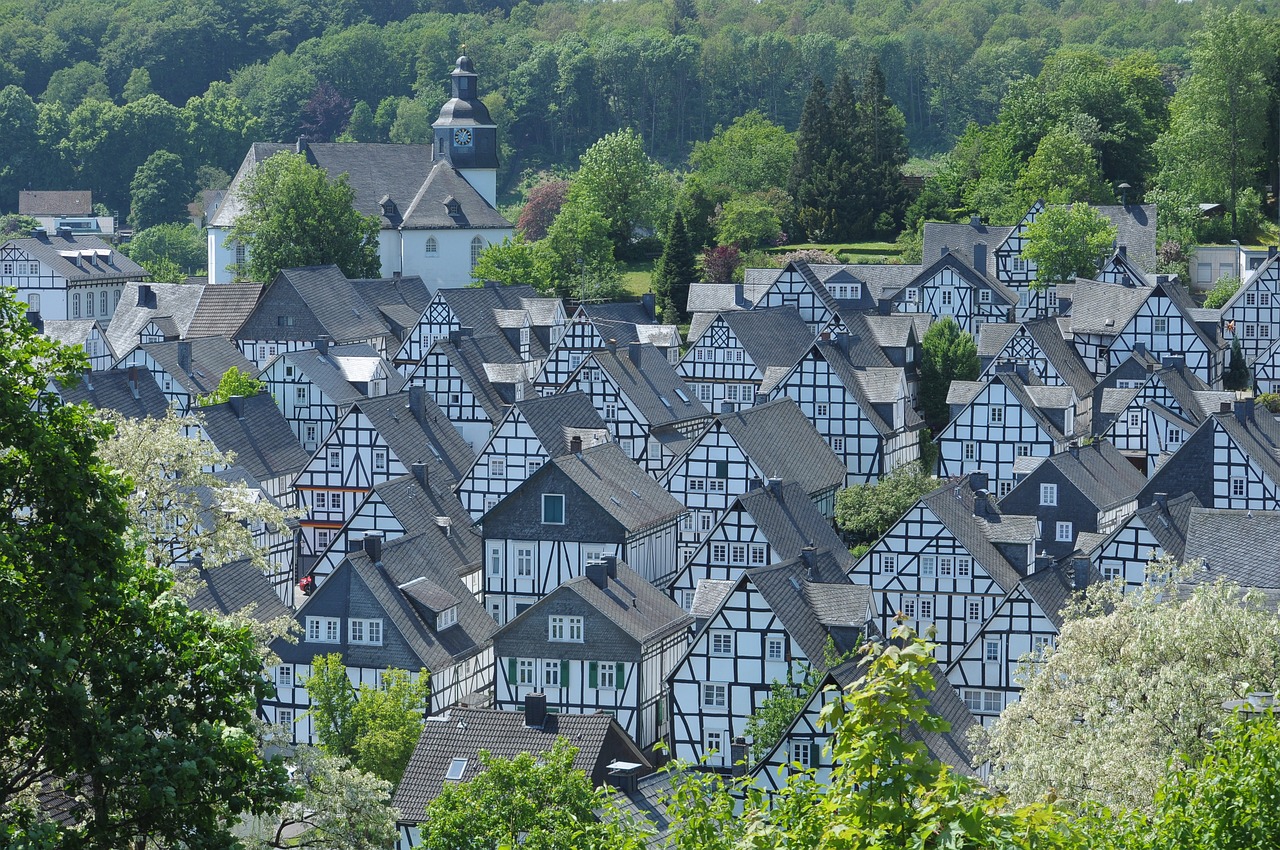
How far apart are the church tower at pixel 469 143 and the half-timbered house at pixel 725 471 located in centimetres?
5201

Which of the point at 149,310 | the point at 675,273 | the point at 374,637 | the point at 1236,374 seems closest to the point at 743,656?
the point at 374,637

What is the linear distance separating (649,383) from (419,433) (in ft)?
28.1

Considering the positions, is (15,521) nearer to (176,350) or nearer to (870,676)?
(870,676)

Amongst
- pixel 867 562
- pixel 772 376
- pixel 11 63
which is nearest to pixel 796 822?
pixel 867 562

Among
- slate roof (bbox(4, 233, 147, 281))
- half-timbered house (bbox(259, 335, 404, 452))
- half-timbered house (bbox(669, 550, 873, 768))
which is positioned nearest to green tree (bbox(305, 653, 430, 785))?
half-timbered house (bbox(669, 550, 873, 768))

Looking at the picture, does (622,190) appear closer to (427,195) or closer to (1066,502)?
(427,195)

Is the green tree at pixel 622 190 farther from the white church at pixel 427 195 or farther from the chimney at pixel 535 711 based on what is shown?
the chimney at pixel 535 711

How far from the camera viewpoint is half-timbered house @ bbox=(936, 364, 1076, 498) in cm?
7039

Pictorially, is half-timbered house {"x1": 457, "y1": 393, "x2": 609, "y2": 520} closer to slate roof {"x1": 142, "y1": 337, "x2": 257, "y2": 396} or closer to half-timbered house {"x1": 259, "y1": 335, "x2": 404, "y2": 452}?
half-timbered house {"x1": 259, "y1": 335, "x2": 404, "y2": 452}

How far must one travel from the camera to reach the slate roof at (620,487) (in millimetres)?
59531

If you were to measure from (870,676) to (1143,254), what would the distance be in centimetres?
7966

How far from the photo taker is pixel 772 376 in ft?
252

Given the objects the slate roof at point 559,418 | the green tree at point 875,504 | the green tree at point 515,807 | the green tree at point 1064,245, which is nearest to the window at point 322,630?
the slate roof at point 559,418

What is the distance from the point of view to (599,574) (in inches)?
2142
